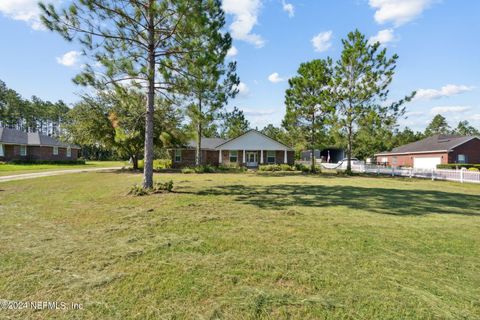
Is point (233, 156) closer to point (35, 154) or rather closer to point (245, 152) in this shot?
point (245, 152)

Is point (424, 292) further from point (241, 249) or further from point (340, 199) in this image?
point (340, 199)

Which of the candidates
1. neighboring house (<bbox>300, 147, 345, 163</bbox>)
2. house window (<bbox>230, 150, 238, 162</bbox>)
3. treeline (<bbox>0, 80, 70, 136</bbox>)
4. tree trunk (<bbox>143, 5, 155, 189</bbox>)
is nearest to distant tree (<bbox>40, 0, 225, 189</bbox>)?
tree trunk (<bbox>143, 5, 155, 189</bbox>)

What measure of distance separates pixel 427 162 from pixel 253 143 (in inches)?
835

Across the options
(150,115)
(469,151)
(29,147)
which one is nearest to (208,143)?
(29,147)

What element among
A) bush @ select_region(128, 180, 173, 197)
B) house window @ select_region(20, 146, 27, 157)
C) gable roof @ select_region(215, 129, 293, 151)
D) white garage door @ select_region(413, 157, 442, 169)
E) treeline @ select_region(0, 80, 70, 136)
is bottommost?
bush @ select_region(128, 180, 173, 197)

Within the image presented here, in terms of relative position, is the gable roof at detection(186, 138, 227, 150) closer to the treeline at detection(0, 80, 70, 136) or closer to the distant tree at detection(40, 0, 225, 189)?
the distant tree at detection(40, 0, 225, 189)

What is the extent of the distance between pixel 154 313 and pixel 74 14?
9752 millimetres

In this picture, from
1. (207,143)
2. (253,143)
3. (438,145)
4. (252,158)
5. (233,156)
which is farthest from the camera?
(207,143)

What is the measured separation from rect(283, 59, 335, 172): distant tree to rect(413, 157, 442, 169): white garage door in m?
15.6

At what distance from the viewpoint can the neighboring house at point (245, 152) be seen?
97.3ft

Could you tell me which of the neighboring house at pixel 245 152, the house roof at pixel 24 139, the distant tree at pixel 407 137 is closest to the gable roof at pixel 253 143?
the neighboring house at pixel 245 152

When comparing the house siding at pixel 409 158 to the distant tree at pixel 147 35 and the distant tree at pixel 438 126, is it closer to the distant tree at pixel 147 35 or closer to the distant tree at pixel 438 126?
the distant tree at pixel 147 35

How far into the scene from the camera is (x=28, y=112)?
6262cm

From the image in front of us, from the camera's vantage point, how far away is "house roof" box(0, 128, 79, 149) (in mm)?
29656
